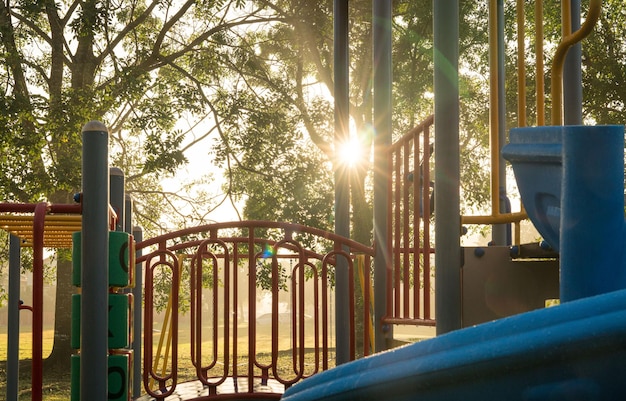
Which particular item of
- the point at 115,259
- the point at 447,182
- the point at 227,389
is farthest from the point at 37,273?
the point at 227,389

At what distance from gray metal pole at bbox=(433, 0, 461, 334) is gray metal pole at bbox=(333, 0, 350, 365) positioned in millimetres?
2122

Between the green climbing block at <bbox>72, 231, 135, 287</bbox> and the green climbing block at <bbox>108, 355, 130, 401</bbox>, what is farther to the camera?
the green climbing block at <bbox>108, 355, 130, 401</bbox>

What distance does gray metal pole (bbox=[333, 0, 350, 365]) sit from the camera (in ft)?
15.2

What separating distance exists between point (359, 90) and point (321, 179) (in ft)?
12.2

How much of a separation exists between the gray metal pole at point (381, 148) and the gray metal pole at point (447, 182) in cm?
247

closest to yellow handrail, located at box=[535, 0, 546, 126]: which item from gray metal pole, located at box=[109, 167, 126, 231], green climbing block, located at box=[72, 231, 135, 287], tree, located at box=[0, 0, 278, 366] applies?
green climbing block, located at box=[72, 231, 135, 287]

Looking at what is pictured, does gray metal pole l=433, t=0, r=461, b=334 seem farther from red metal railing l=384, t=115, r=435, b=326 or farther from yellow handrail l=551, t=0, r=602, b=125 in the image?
red metal railing l=384, t=115, r=435, b=326

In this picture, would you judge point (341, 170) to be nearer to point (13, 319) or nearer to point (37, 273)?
point (37, 273)

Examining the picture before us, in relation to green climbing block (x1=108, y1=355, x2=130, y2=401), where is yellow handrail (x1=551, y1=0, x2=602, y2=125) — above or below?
above

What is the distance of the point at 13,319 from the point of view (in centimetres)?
656

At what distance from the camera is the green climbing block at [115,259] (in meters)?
3.42

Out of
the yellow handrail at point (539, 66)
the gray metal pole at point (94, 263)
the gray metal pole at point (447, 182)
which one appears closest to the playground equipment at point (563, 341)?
the gray metal pole at point (447, 182)

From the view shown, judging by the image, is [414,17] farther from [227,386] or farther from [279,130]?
[227,386]

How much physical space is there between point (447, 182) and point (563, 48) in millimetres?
566
